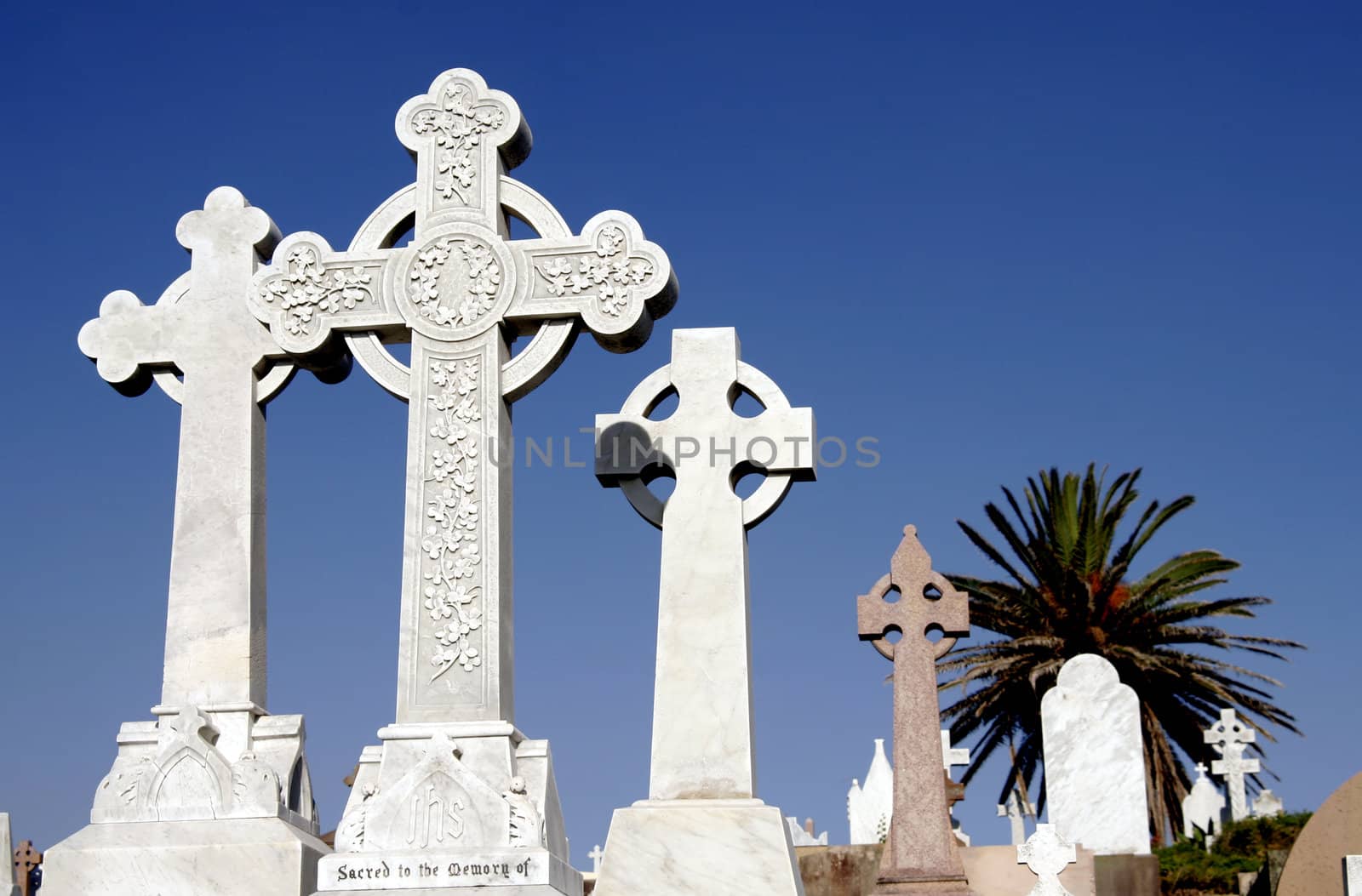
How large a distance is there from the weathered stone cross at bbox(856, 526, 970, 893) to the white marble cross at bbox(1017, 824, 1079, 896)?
0.59 meters

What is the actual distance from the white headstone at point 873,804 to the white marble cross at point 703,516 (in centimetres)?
1360

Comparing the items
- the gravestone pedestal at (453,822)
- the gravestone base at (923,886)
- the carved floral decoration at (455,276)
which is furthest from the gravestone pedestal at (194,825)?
the gravestone base at (923,886)

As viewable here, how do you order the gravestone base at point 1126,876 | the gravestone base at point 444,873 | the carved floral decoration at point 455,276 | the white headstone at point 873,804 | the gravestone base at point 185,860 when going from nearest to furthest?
the gravestone base at point 444,873 → the gravestone base at point 185,860 → the carved floral decoration at point 455,276 → the gravestone base at point 1126,876 → the white headstone at point 873,804

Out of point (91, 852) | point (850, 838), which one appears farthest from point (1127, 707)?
point (91, 852)

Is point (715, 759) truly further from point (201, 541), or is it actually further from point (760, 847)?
point (201, 541)

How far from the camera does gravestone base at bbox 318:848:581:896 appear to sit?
7.60 m

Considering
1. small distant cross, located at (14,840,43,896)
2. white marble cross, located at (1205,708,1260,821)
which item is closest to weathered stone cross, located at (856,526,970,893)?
small distant cross, located at (14,840,43,896)

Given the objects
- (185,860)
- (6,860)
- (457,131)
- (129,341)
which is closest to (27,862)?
(6,860)

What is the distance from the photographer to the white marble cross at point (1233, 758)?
24.2 meters

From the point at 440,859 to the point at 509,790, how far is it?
44 centimetres

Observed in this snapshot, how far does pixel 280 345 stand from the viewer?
30.1 ft

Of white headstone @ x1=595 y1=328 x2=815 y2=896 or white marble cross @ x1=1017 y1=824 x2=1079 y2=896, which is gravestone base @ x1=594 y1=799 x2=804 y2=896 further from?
white marble cross @ x1=1017 y1=824 x2=1079 y2=896

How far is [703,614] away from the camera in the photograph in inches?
342

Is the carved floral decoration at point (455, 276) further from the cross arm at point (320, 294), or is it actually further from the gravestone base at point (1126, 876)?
the gravestone base at point (1126, 876)
